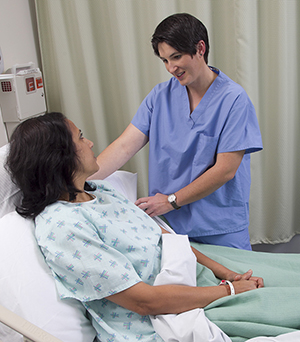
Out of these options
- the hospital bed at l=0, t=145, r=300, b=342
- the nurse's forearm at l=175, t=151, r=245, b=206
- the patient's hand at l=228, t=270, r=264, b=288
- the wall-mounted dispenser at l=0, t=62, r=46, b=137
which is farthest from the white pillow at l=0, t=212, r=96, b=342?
the wall-mounted dispenser at l=0, t=62, r=46, b=137

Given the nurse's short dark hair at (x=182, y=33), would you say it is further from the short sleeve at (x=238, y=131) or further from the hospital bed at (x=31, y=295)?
the hospital bed at (x=31, y=295)

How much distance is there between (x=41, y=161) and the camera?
0.97 metres

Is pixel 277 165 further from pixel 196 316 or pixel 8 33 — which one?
pixel 8 33

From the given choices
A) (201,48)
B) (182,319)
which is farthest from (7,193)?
(201,48)

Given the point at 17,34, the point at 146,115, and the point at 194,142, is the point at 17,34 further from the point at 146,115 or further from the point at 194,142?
the point at 194,142

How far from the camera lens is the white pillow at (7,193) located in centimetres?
109

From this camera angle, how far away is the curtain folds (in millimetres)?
1869

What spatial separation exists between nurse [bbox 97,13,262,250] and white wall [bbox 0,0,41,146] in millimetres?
794

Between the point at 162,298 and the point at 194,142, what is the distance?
682mm

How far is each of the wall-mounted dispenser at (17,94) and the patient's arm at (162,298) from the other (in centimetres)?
113

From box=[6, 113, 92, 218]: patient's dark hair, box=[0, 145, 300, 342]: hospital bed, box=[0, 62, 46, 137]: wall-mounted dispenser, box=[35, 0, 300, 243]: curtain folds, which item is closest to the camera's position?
box=[0, 145, 300, 342]: hospital bed

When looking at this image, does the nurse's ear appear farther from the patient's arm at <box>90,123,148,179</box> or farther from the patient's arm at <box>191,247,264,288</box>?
the patient's arm at <box>191,247,264,288</box>

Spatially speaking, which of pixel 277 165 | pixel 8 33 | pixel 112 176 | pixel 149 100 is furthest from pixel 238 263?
pixel 8 33

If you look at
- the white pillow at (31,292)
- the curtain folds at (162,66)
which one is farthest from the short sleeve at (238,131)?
the white pillow at (31,292)
